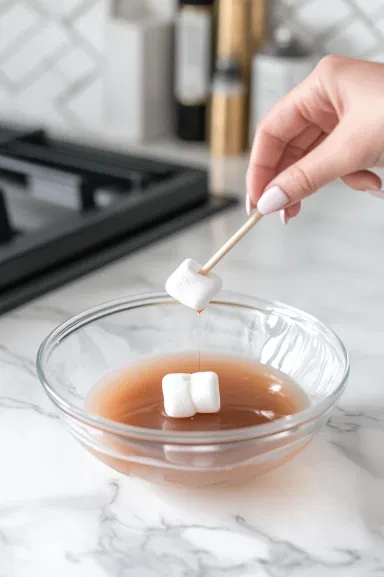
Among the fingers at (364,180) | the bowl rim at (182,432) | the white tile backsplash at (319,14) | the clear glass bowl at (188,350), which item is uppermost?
the white tile backsplash at (319,14)

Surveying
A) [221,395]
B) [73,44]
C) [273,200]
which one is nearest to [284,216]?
[273,200]

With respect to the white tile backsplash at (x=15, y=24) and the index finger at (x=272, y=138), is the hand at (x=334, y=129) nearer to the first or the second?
the index finger at (x=272, y=138)

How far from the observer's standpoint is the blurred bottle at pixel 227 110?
5.16 ft

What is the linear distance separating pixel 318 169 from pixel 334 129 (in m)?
0.06

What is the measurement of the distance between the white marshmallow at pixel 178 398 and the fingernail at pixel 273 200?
7.6 inches

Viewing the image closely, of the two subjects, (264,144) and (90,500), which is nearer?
(90,500)

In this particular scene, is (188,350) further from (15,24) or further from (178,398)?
(15,24)

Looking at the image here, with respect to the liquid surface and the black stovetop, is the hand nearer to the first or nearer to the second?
the liquid surface

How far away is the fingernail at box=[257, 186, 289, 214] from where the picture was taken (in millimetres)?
866

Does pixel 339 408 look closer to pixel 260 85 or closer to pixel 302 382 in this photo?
pixel 302 382

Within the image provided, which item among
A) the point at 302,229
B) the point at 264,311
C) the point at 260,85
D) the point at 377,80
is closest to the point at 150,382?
the point at 264,311

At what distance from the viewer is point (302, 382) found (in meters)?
0.87

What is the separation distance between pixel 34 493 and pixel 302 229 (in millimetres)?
722

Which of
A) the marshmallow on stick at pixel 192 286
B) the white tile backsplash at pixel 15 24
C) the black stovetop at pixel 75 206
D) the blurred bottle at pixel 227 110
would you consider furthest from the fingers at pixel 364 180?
the white tile backsplash at pixel 15 24
